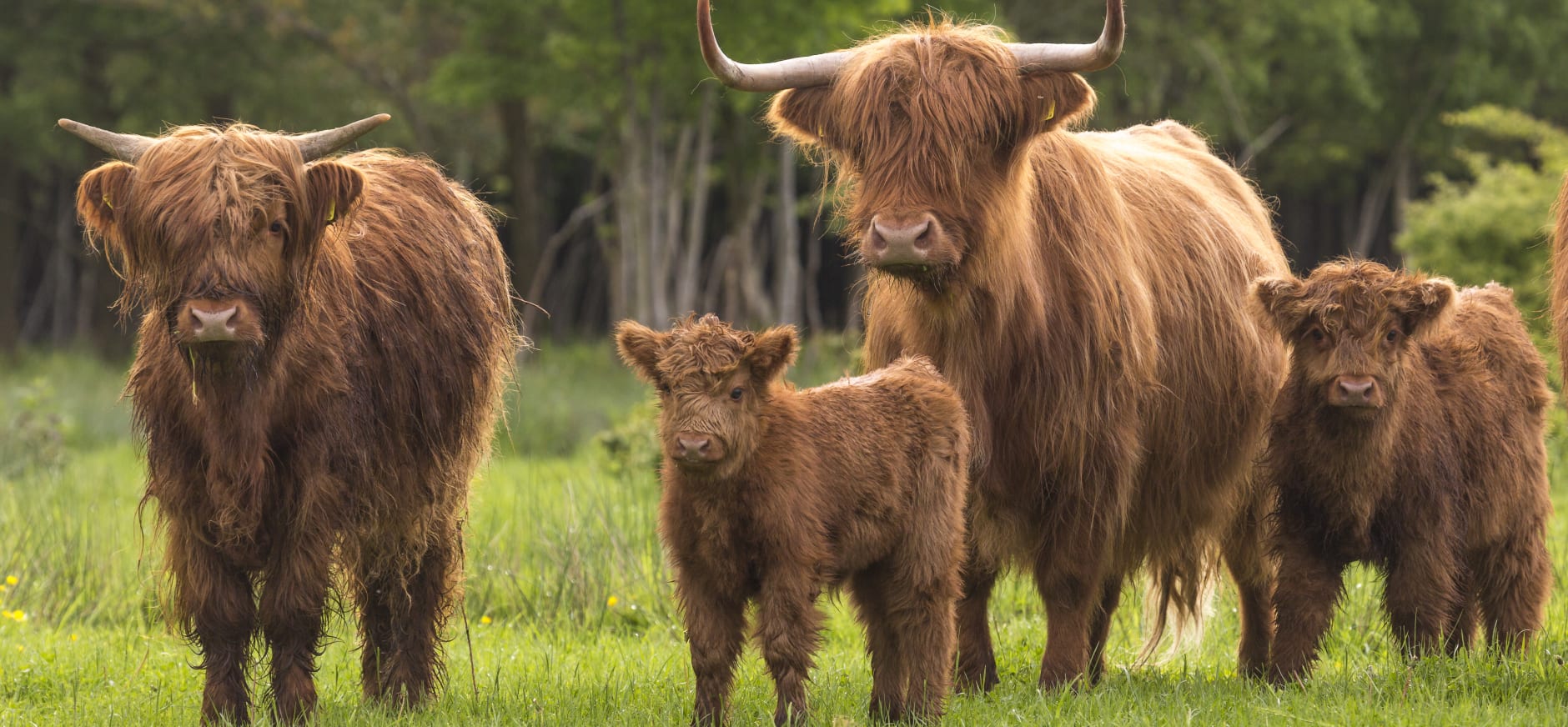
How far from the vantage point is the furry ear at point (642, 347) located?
13.9 feet

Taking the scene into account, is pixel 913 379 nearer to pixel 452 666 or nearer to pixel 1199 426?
pixel 1199 426

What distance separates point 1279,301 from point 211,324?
306cm

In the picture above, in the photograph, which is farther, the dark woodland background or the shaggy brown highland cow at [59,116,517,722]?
the dark woodland background

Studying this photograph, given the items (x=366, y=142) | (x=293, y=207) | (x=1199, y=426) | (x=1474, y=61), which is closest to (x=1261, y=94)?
(x=1474, y=61)

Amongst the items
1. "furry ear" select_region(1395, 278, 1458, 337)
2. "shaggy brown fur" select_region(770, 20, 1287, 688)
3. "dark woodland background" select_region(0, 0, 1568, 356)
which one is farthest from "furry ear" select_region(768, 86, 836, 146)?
"dark woodland background" select_region(0, 0, 1568, 356)

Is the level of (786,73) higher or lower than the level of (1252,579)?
higher

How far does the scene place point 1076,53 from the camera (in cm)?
491

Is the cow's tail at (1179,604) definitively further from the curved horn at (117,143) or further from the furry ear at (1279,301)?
the curved horn at (117,143)

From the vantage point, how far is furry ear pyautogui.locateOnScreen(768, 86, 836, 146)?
16.9ft

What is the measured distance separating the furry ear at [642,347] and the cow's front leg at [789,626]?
605 mm

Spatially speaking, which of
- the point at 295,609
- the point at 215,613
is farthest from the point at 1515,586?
the point at 215,613

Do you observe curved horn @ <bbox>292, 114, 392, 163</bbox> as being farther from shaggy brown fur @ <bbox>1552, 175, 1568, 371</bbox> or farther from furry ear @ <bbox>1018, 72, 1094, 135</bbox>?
shaggy brown fur @ <bbox>1552, 175, 1568, 371</bbox>

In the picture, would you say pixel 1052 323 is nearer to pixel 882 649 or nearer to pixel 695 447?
pixel 882 649

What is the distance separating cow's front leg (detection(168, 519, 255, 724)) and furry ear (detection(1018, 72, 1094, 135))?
2633 millimetres
